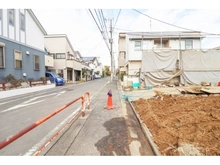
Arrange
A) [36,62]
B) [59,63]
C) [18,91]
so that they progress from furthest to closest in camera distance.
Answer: [59,63], [36,62], [18,91]

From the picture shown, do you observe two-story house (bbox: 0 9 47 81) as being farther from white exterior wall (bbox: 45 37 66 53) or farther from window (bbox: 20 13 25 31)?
white exterior wall (bbox: 45 37 66 53)

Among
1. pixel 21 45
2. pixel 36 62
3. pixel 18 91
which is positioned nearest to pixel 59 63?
pixel 36 62

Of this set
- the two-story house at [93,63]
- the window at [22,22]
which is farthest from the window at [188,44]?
the two-story house at [93,63]

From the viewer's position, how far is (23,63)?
12.5m

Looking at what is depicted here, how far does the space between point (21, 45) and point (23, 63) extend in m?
1.65

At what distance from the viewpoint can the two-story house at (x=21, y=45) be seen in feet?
Result: 34.0

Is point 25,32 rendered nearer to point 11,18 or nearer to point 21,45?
point 21,45

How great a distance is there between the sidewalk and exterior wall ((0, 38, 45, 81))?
32.5 ft

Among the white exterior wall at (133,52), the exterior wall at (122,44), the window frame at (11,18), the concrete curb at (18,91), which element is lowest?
the concrete curb at (18,91)

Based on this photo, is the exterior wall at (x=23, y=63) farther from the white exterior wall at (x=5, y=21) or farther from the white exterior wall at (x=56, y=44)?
the white exterior wall at (x=56, y=44)

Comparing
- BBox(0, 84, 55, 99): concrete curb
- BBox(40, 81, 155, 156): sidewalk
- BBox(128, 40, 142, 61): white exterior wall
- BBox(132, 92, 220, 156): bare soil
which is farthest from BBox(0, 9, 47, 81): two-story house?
BBox(132, 92, 220, 156): bare soil

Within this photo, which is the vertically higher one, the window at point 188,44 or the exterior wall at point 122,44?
the exterior wall at point 122,44

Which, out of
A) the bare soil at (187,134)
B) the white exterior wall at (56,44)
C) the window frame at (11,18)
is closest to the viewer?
the bare soil at (187,134)

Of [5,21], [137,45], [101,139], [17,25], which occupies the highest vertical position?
[17,25]
